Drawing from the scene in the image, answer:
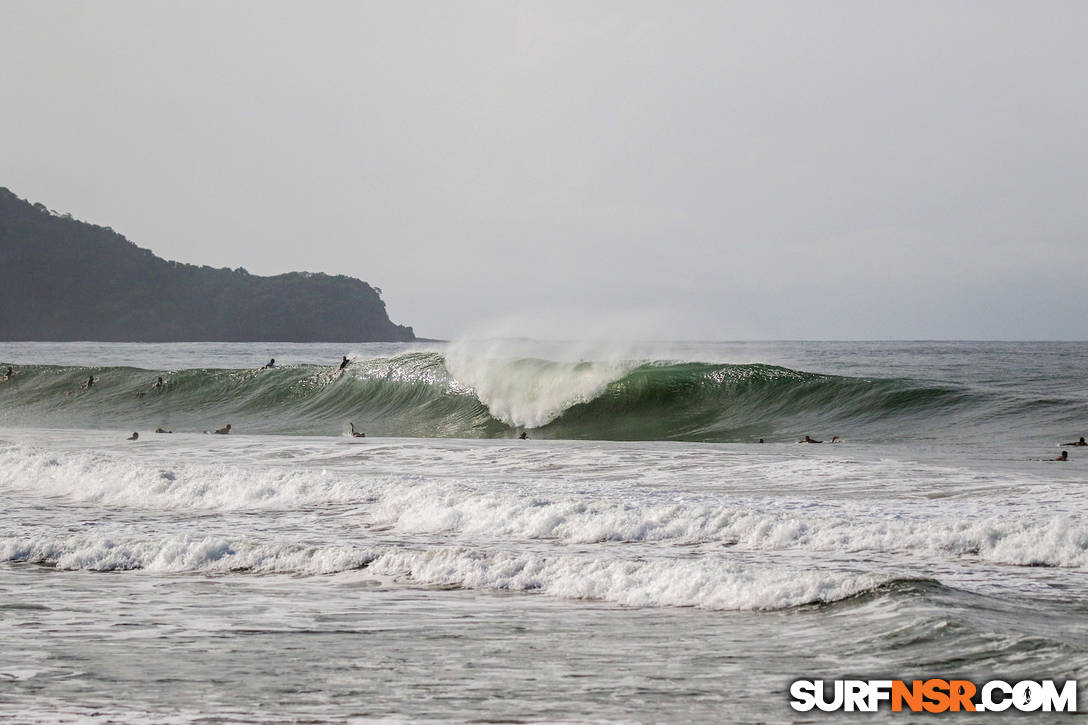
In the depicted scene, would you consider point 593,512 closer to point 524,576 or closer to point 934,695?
point 524,576

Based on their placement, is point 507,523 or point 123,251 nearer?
point 507,523

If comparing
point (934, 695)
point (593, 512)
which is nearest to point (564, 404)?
point (593, 512)

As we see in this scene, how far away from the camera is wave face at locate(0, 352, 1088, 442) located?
21.8m

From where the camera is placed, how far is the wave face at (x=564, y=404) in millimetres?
21812

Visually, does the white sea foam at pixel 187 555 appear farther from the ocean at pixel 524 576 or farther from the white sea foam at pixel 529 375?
the white sea foam at pixel 529 375

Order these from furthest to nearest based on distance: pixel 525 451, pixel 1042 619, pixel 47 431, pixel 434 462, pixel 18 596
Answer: pixel 47 431, pixel 525 451, pixel 434 462, pixel 18 596, pixel 1042 619

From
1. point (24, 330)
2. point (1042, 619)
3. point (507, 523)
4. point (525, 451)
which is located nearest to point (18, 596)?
point (507, 523)

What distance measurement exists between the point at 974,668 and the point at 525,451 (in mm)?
11042

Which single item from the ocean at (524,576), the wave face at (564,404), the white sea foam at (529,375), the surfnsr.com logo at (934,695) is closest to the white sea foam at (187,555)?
the ocean at (524,576)

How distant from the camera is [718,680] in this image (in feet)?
16.2

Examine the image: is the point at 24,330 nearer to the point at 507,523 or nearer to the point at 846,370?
the point at 846,370

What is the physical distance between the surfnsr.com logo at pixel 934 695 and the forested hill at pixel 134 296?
147m

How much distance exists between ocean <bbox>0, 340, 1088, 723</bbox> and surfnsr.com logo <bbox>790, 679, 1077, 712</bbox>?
8 centimetres

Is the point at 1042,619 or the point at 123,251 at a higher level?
the point at 123,251
